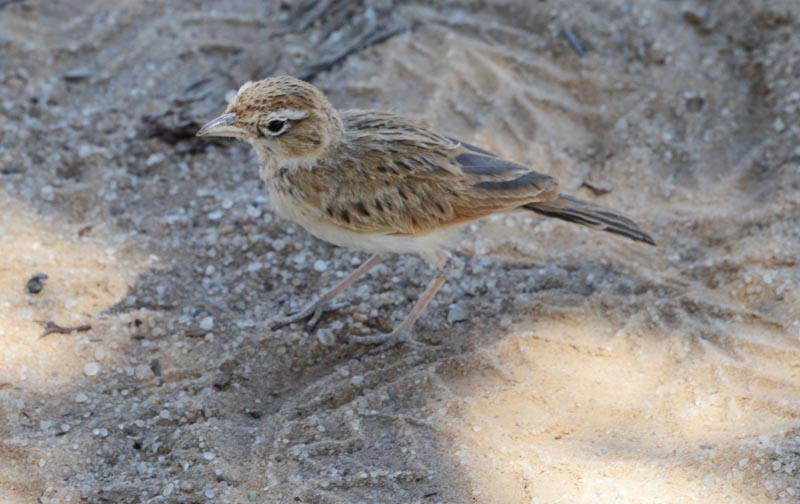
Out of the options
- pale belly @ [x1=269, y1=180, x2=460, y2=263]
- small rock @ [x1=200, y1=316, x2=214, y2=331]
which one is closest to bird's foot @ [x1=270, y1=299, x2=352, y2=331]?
small rock @ [x1=200, y1=316, x2=214, y2=331]

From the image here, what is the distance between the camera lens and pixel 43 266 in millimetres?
5895

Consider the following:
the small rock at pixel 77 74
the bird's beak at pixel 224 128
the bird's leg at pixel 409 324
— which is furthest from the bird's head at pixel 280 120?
the small rock at pixel 77 74

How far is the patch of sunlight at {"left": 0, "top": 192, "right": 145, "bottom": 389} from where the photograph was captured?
5.27 metres

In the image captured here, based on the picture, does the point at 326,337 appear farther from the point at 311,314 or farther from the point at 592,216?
the point at 592,216

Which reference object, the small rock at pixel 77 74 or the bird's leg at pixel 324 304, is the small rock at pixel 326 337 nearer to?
the bird's leg at pixel 324 304

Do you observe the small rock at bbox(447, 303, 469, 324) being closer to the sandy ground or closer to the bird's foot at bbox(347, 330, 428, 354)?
the sandy ground

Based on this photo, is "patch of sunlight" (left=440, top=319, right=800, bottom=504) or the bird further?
the bird

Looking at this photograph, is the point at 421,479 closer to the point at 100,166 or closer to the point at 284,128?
the point at 284,128

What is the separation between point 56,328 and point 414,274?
245 centimetres

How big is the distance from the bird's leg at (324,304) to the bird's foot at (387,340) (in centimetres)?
29

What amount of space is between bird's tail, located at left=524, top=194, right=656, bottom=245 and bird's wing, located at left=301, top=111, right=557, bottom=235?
11 centimetres

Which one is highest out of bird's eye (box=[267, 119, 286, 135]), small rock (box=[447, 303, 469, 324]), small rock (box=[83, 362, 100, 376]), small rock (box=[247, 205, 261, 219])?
bird's eye (box=[267, 119, 286, 135])

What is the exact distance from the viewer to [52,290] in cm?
573

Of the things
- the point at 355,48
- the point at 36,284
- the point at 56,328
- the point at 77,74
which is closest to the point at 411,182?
the point at 56,328
